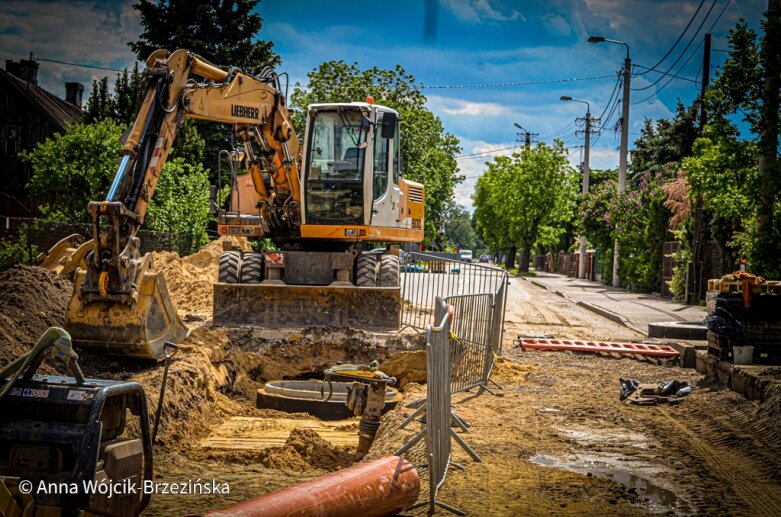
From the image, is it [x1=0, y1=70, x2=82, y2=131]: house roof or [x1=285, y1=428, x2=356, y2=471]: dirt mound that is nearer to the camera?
[x1=285, y1=428, x2=356, y2=471]: dirt mound

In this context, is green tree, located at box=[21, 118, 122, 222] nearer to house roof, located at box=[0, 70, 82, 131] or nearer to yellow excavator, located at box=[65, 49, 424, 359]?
house roof, located at box=[0, 70, 82, 131]

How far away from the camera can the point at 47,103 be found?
39688 mm

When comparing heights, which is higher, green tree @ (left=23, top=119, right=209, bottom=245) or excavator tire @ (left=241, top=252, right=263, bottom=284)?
green tree @ (left=23, top=119, right=209, bottom=245)

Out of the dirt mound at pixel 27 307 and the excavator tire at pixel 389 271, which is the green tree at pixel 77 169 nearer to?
the excavator tire at pixel 389 271

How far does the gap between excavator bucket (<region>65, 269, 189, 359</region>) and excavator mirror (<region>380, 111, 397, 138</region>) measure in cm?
635

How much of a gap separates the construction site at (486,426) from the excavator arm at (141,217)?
1.51 ft

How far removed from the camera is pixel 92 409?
4168 mm

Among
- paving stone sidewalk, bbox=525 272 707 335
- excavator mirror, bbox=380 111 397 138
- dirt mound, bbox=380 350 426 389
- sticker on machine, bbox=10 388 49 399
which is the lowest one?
dirt mound, bbox=380 350 426 389

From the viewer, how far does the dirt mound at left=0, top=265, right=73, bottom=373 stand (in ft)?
28.5

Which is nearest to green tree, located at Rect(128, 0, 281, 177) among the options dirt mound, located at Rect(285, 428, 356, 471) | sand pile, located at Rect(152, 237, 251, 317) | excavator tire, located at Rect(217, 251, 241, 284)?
Result: sand pile, located at Rect(152, 237, 251, 317)

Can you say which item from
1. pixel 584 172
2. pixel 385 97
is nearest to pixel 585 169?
pixel 584 172

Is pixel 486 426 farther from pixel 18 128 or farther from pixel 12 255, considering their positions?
pixel 18 128

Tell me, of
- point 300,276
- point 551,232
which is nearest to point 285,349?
point 300,276

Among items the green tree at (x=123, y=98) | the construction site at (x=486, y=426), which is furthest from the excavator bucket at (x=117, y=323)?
the green tree at (x=123, y=98)
